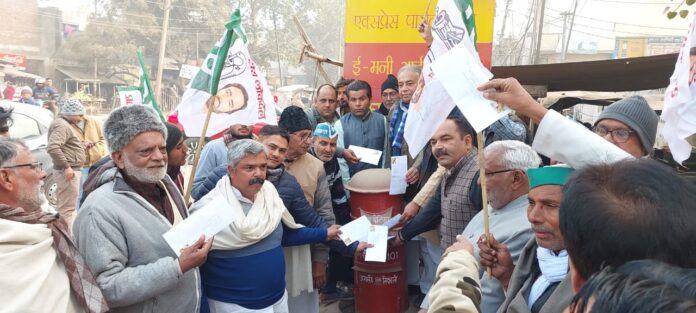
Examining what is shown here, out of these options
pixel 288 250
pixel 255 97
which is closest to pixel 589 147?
pixel 288 250

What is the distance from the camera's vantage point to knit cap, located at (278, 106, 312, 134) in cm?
382

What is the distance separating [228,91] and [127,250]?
71.4 inches

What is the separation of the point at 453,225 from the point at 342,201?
1283 millimetres

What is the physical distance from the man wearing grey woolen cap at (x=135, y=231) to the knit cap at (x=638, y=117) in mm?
1950

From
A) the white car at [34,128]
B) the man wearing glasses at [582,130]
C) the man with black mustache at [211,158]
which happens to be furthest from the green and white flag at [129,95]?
the man wearing glasses at [582,130]

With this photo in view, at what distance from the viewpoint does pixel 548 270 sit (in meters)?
1.74

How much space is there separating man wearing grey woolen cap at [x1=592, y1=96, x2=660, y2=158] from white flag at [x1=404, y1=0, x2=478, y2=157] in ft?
2.23

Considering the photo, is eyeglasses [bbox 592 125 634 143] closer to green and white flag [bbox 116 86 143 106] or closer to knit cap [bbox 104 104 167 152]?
knit cap [bbox 104 104 167 152]

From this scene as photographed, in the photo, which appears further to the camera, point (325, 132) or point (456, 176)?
point (325, 132)

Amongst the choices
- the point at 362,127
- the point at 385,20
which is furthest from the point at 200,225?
the point at 385,20

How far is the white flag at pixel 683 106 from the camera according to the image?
7.45 ft

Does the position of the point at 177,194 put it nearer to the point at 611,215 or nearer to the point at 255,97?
the point at 255,97

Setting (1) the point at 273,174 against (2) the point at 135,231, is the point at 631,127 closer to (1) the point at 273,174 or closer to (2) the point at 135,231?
(1) the point at 273,174

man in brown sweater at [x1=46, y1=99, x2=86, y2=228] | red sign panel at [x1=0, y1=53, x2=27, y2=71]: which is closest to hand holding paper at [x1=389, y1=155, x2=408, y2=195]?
man in brown sweater at [x1=46, y1=99, x2=86, y2=228]
